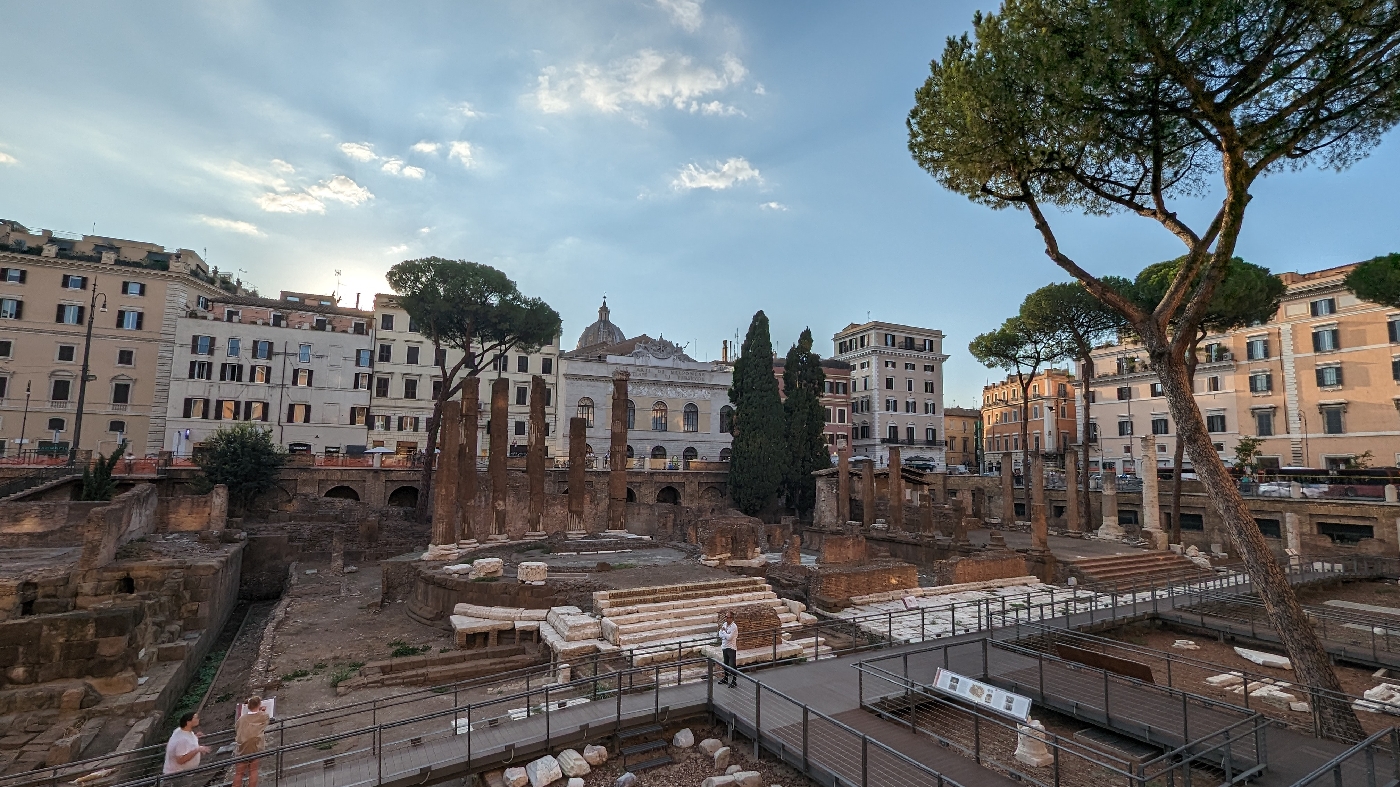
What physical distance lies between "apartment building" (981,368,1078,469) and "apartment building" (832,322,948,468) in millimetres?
7771

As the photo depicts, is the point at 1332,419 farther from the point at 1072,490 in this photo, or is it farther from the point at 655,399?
the point at 655,399

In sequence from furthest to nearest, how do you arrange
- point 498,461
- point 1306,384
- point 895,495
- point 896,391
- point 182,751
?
point 896,391, point 1306,384, point 895,495, point 498,461, point 182,751

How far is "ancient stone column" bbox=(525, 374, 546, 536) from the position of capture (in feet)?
86.8

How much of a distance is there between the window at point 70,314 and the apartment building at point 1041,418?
6533 centimetres

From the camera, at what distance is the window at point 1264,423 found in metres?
40.1

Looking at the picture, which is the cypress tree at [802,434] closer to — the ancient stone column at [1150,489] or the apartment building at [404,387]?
the apartment building at [404,387]

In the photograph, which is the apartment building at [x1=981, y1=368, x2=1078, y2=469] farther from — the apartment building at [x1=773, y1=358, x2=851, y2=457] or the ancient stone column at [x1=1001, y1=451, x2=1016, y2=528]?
the ancient stone column at [x1=1001, y1=451, x2=1016, y2=528]

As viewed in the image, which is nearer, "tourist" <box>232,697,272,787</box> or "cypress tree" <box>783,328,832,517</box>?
"tourist" <box>232,697,272,787</box>

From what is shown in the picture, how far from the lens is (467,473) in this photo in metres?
25.0

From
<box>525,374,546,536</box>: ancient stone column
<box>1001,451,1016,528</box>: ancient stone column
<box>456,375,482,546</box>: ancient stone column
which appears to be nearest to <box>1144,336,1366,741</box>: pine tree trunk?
<box>525,374,546,536</box>: ancient stone column

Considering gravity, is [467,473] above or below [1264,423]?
below

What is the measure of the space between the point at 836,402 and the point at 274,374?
41.3 meters

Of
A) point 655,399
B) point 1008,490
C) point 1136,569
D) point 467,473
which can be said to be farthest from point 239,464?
point 1136,569

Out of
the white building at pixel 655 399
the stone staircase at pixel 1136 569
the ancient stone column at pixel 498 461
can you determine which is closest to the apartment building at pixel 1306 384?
the stone staircase at pixel 1136 569
